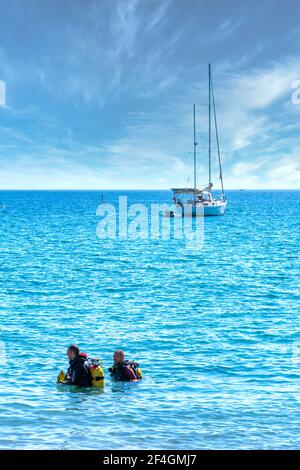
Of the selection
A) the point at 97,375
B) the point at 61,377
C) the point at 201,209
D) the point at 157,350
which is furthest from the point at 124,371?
the point at 201,209

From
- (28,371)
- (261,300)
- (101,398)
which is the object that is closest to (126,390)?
(101,398)

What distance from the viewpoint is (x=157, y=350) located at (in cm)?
2730

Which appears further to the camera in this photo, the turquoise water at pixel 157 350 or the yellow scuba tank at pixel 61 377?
the yellow scuba tank at pixel 61 377

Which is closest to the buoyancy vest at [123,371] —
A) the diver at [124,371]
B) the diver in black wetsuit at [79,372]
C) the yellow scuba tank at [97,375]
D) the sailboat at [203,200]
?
the diver at [124,371]

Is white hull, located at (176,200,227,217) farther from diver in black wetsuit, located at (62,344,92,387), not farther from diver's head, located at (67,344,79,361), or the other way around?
diver's head, located at (67,344,79,361)

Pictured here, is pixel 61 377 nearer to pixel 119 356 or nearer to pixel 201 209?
pixel 119 356

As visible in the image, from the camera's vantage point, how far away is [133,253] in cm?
6969

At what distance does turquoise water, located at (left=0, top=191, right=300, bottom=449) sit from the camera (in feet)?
59.3

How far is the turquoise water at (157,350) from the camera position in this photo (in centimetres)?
1808

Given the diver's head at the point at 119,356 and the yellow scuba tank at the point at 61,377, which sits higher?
the diver's head at the point at 119,356

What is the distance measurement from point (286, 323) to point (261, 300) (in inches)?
284

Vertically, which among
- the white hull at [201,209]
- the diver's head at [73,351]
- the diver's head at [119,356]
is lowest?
the diver's head at [119,356]

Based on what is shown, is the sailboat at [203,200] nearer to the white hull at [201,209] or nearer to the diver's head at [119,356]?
the white hull at [201,209]

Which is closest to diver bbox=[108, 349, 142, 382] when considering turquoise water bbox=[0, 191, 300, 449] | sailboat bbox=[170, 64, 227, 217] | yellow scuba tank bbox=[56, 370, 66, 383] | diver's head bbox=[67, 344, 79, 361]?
turquoise water bbox=[0, 191, 300, 449]
